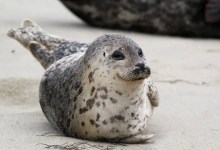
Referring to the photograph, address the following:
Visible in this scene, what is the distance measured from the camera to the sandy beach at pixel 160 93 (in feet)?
11.0

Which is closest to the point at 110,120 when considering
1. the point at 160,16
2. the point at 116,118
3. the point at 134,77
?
the point at 116,118

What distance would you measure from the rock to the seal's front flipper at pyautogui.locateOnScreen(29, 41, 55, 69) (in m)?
2.96

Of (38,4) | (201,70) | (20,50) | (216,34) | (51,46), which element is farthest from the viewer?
(38,4)

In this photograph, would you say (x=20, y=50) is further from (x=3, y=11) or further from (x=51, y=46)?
(x=3, y=11)

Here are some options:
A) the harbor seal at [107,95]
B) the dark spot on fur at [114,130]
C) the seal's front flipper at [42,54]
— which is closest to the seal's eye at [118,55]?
the harbor seal at [107,95]

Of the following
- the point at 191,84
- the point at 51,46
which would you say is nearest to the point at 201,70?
the point at 191,84

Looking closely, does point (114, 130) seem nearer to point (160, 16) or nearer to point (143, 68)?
point (143, 68)

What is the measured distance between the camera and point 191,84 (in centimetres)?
500

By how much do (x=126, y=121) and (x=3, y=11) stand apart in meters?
5.55

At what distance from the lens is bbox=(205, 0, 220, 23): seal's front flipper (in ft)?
23.8

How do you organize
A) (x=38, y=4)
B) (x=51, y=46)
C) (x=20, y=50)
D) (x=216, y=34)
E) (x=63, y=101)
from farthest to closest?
1. (x=38, y=4)
2. (x=216, y=34)
3. (x=20, y=50)
4. (x=51, y=46)
5. (x=63, y=101)

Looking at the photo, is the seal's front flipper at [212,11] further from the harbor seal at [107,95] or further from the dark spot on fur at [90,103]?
the dark spot on fur at [90,103]

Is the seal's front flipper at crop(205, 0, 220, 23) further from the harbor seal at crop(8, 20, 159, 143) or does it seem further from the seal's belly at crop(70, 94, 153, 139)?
the seal's belly at crop(70, 94, 153, 139)

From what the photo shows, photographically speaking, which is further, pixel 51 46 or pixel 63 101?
pixel 51 46
